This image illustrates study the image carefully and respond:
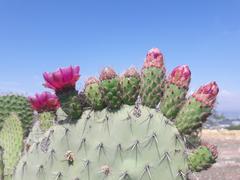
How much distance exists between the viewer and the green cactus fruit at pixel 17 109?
3.97m

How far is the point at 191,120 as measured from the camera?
2.90 metres

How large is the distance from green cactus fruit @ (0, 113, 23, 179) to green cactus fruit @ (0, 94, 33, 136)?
424 millimetres

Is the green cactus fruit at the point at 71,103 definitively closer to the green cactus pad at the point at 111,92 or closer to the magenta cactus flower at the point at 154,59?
the green cactus pad at the point at 111,92

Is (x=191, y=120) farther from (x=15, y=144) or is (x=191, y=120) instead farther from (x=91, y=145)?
(x=15, y=144)

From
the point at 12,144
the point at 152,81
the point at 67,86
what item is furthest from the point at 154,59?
the point at 12,144

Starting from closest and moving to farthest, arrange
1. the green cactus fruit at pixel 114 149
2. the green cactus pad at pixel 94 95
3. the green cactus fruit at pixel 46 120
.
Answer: the green cactus fruit at pixel 114 149 < the green cactus pad at pixel 94 95 < the green cactus fruit at pixel 46 120

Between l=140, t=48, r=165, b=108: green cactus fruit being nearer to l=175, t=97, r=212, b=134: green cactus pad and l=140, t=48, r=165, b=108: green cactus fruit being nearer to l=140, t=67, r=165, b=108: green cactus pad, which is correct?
l=140, t=67, r=165, b=108: green cactus pad

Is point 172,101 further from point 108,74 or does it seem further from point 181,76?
point 108,74

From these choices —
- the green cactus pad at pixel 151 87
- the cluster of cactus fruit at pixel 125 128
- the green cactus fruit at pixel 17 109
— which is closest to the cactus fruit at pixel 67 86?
the cluster of cactus fruit at pixel 125 128

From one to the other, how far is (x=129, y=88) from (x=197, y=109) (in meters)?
0.38

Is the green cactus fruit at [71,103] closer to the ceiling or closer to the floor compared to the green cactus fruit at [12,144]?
closer to the ceiling

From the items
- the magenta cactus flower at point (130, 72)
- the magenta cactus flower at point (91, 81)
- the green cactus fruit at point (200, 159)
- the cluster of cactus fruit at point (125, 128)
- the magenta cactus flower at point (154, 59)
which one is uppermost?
the magenta cactus flower at point (154, 59)

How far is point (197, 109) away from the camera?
2900mm

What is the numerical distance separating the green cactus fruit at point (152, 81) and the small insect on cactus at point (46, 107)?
710 mm
